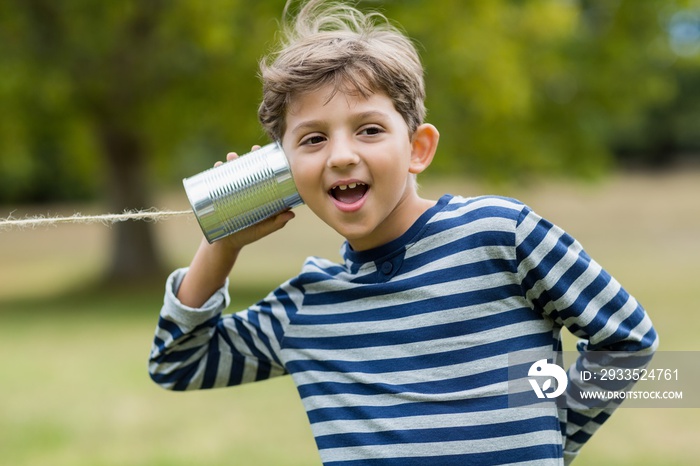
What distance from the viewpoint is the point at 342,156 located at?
80.3 inches

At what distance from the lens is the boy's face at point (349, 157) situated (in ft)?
6.83

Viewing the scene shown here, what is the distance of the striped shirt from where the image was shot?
80.9 inches

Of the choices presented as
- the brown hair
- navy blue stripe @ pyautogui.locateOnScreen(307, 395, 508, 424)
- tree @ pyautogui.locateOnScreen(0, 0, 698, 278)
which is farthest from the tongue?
tree @ pyautogui.locateOnScreen(0, 0, 698, 278)

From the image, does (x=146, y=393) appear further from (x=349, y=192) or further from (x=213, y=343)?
(x=349, y=192)

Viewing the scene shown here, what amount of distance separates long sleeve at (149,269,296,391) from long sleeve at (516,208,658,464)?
65 cm

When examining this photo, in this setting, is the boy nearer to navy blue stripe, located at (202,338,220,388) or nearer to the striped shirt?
the striped shirt

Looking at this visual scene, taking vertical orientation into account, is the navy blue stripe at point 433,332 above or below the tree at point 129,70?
below

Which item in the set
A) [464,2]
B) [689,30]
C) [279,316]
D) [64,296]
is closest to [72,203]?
[64,296]

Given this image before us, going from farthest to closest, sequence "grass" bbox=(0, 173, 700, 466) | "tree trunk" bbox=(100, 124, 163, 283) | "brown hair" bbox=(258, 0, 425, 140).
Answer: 1. "tree trunk" bbox=(100, 124, 163, 283)
2. "grass" bbox=(0, 173, 700, 466)
3. "brown hair" bbox=(258, 0, 425, 140)

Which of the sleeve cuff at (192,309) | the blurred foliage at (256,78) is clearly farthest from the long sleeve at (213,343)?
the blurred foliage at (256,78)

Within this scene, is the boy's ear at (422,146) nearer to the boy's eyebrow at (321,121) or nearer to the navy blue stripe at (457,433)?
the boy's eyebrow at (321,121)

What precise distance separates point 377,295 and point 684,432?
4.42 m

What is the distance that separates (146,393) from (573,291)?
6.00 m

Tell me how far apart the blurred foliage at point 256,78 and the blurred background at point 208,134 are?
0.11 feet
